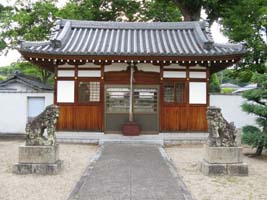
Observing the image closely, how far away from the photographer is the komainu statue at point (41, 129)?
965 cm

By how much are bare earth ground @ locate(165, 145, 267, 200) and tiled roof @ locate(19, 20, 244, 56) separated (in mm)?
5580

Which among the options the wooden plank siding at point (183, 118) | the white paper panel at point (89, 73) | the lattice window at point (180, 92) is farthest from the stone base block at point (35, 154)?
the lattice window at point (180, 92)

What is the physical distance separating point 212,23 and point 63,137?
16.7 metres

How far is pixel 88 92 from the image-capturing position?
1630 cm

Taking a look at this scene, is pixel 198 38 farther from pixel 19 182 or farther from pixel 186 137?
pixel 19 182

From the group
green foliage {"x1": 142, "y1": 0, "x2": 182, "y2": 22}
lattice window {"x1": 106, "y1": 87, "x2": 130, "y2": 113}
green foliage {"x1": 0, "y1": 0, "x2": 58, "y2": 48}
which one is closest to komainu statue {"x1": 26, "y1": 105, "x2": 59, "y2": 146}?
lattice window {"x1": 106, "y1": 87, "x2": 130, "y2": 113}

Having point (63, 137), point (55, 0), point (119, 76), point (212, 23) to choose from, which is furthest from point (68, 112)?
point (212, 23)

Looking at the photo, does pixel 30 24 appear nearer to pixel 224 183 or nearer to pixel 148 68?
pixel 148 68

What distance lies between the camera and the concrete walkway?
23.6 feet

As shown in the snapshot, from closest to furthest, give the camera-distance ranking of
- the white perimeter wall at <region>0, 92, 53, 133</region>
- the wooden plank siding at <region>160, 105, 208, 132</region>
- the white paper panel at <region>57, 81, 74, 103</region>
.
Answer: the white paper panel at <region>57, 81, 74, 103</region> → the wooden plank siding at <region>160, 105, 208, 132</region> → the white perimeter wall at <region>0, 92, 53, 133</region>

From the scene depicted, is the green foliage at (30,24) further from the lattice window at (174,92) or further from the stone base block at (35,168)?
the stone base block at (35,168)

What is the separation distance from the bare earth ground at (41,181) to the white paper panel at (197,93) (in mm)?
6025

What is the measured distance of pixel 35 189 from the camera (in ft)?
25.7

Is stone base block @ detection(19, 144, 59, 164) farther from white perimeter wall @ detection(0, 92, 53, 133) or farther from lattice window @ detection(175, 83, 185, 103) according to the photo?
white perimeter wall @ detection(0, 92, 53, 133)
